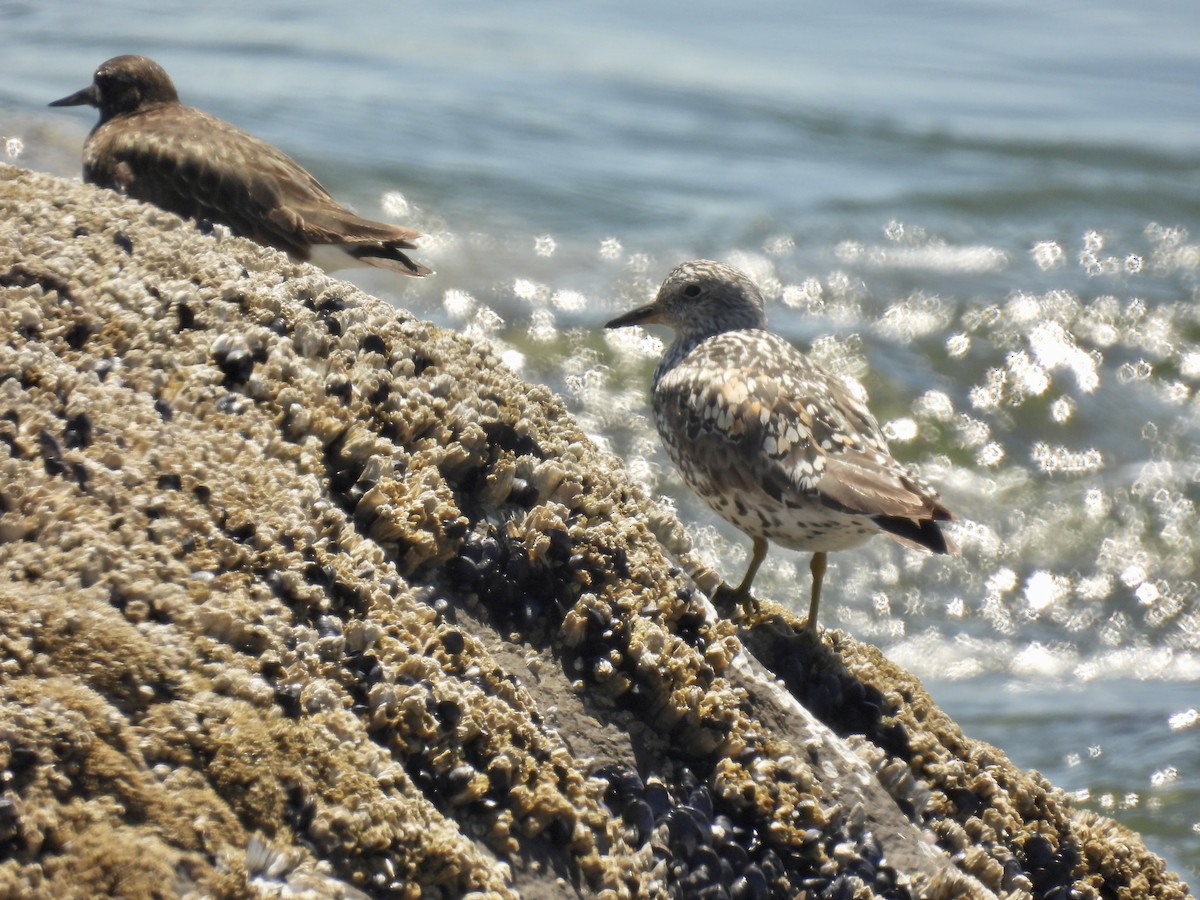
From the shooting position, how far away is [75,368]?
3035mm

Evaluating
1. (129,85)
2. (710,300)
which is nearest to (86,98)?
(129,85)

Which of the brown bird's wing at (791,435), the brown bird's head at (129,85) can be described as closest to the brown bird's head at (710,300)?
the brown bird's wing at (791,435)

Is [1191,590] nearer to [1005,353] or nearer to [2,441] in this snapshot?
[1005,353]

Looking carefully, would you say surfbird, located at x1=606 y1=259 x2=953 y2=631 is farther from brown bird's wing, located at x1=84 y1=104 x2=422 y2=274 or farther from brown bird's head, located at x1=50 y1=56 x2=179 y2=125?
brown bird's head, located at x1=50 y1=56 x2=179 y2=125

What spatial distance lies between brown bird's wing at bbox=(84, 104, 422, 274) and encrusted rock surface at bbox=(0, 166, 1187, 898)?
250 centimetres

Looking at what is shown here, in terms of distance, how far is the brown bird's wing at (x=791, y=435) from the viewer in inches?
189

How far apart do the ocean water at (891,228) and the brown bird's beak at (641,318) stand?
2.32 meters

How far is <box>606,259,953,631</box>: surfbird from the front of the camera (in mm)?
4834

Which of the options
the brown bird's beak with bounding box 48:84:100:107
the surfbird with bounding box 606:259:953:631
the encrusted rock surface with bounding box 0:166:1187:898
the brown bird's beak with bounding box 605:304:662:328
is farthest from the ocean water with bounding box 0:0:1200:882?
the encrusted rock surface with bounding box 0:166:1187:898

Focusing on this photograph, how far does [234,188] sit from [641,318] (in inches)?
77.0

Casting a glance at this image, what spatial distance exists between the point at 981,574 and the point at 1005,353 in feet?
8.60

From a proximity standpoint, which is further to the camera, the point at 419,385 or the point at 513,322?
the point at 513,322

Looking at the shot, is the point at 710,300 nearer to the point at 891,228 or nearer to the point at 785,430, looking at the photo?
the point at 785,430

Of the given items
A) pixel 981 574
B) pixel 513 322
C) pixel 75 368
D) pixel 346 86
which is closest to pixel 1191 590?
pixel 981 574
